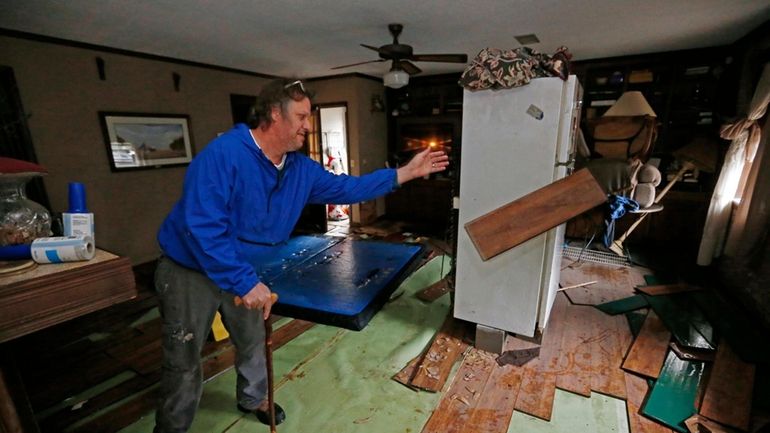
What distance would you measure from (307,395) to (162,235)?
1211 millimetres

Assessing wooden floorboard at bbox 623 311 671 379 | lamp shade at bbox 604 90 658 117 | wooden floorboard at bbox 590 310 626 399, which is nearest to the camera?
wooden floorboard at bbox 590 310 626 399

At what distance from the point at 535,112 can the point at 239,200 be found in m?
1.59

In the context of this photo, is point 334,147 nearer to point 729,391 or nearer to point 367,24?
point 367,24

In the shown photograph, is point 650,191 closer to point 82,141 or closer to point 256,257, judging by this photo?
point 256,257

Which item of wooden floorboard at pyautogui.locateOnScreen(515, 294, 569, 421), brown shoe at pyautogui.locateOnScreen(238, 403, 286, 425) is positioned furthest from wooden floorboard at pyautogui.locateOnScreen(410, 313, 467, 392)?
brown shoe at pyautogui.locateOnScreen(238, 403, 286, 425)

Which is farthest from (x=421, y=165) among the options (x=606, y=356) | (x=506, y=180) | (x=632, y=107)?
(x=632, y=107)

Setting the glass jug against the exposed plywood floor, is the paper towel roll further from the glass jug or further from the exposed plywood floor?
the exposed plywood floor

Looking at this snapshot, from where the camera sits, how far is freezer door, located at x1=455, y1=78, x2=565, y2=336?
1.86 m

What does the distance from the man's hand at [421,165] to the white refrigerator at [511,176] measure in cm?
46

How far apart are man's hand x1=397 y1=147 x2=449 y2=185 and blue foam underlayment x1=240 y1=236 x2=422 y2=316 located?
1.23ft

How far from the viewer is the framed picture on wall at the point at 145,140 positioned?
355 centimetres

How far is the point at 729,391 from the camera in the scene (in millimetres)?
1860

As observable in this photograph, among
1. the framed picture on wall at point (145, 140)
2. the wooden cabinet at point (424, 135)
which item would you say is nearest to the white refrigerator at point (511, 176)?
the wooden cabinet at point (424, 135)

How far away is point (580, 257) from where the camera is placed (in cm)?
395
